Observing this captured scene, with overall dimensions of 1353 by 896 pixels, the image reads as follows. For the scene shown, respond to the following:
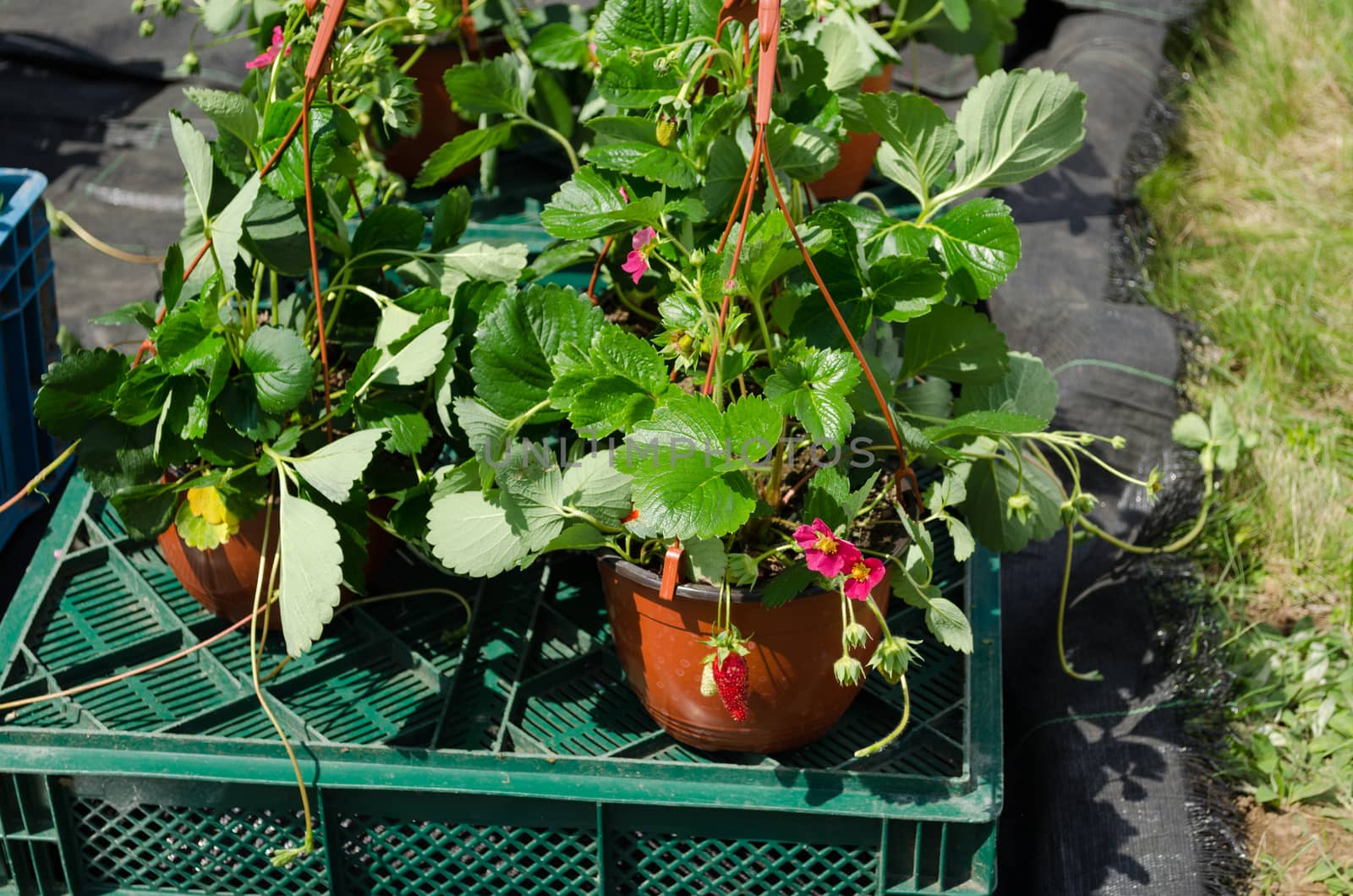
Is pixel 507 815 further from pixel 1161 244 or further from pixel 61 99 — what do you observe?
pixel 61 99

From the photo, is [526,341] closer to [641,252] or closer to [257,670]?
[641,252]

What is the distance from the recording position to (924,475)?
172 centimetres

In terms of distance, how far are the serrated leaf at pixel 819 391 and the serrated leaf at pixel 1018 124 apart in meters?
0.29

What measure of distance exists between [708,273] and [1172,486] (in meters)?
1.02

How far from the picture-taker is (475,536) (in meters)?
1.18

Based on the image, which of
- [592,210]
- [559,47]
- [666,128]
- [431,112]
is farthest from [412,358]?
[431,112]

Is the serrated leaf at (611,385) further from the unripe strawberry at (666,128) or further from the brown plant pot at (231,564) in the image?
the brown plant pot at (231,564)

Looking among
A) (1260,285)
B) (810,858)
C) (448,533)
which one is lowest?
(1260,285)

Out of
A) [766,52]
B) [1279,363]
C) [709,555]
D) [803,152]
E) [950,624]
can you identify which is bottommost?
[1279,363]

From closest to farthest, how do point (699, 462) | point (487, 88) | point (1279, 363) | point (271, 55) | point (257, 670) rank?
point (699, 462) → point (257, 670) → point (271, 55) → point (487, 88) → point (1279, 363)

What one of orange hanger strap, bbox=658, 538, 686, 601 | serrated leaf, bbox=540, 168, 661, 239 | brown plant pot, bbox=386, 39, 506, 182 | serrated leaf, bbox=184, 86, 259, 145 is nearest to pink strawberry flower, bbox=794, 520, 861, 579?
orange hanger strap, bbox=658, 538, 686, 601

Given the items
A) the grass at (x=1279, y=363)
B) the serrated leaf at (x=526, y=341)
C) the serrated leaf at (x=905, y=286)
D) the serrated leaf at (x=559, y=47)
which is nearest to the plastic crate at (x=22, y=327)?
the serrated leaf at (x=559, y=47)

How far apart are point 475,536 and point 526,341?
7.4 inches

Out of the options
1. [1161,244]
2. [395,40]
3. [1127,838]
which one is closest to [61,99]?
[395,40]
